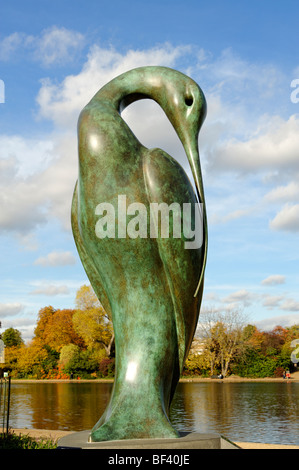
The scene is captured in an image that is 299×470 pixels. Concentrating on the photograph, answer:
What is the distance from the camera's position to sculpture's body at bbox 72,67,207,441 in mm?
5219

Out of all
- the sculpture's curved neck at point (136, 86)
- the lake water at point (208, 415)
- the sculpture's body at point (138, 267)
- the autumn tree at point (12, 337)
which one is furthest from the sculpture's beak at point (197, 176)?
the autumn tree at point (12, 337)

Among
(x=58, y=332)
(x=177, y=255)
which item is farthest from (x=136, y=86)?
(x=58, y=332)

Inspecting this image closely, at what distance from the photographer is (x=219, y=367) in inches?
1479

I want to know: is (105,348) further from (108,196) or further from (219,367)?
(108,196)

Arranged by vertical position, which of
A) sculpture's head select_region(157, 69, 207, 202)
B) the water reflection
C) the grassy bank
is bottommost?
the water reflection

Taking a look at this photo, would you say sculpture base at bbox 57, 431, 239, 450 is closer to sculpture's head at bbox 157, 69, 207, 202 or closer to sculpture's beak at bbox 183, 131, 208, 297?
sculpture's beak at bbox 183, 131, 208, 297

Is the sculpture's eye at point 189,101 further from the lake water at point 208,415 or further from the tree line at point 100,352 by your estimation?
the tree line at point 100,352

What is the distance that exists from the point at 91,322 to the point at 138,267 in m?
30.3

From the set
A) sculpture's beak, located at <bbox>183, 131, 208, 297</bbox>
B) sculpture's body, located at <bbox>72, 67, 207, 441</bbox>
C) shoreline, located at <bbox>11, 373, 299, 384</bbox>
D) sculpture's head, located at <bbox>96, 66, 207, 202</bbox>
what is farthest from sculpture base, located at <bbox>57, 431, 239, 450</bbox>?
shoreline, located at <bbox>11, 373, 299, 384</bbox>

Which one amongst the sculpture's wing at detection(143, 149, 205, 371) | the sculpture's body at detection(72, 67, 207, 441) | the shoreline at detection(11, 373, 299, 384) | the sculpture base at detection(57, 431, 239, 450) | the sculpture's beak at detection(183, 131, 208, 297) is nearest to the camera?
the sculpture base at detection(57, 431, 239, 450)

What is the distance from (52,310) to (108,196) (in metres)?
42.2

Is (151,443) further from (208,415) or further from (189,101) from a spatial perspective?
(208,415)
